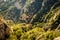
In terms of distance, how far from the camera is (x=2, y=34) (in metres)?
111

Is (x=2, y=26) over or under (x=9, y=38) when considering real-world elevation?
over

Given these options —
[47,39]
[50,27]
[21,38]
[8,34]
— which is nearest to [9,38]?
[8,34]

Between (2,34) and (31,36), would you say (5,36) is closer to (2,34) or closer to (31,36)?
(2,34)

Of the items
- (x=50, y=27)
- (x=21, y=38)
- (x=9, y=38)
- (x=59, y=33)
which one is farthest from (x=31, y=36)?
(x=50, y=27)

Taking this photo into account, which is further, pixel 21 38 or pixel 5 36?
pixel 21 38

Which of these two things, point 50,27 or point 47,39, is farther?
point 50,27

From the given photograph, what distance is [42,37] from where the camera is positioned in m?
110

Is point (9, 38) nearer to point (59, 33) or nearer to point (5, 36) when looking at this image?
point (5, 36)

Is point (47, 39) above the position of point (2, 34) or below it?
below

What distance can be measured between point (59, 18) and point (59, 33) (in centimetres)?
6153

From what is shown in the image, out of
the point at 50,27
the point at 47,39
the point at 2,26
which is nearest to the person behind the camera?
the point at 47,39

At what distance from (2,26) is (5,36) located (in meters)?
6.27

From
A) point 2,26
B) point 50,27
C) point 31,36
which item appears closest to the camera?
point 2,26

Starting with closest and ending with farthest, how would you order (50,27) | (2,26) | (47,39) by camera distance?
(47,39), (2,26), (50,27)
